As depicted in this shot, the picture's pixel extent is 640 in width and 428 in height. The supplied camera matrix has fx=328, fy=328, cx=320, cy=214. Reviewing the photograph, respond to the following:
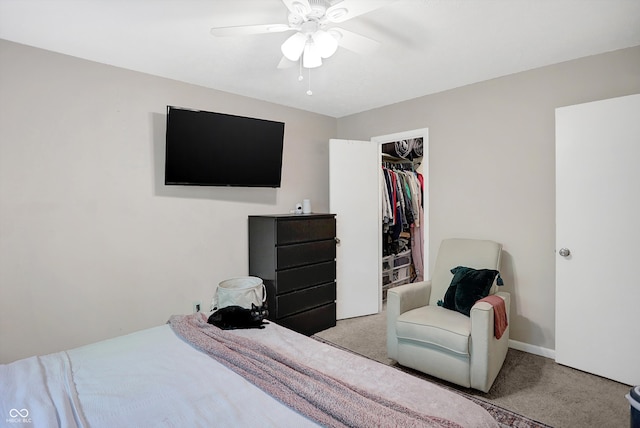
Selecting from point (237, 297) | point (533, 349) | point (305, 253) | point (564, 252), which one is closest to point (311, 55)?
point (237, 297)

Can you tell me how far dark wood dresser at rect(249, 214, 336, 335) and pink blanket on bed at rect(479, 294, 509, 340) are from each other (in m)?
1.58

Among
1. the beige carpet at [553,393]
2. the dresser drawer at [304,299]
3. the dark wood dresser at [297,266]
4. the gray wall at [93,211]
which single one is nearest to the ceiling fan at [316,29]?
the gray wall at [93,211]

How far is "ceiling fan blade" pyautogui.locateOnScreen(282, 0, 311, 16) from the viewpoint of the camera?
1546mm

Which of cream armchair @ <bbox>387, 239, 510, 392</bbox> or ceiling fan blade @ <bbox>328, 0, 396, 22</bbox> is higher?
ceiling fan blade @ <bbox>328, 0, 396, 22</bbox>

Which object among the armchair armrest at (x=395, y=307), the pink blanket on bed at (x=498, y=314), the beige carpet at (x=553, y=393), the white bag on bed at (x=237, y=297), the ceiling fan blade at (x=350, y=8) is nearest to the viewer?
the ceiling fan blade at (x=350, y=8)

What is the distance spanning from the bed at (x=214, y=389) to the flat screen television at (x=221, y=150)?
5.22 feet

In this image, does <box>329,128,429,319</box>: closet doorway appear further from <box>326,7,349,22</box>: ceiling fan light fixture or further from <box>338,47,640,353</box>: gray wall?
<box>326,7,349,22</box>: ceiling fan light fixture

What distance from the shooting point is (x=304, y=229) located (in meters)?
3.29

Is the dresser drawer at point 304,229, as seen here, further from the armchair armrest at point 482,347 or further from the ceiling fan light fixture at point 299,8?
the ceiling fan light fixture at point 299,8

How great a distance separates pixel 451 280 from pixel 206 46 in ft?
8.72

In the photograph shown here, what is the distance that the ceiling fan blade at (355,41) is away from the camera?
177cm

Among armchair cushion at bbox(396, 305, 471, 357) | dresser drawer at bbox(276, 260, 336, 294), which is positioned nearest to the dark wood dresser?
dresser drawer at bbox(276, 260, 336, 294)

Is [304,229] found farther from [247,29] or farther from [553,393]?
[553,393]

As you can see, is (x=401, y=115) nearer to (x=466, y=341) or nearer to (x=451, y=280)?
(x=451, y=280)
